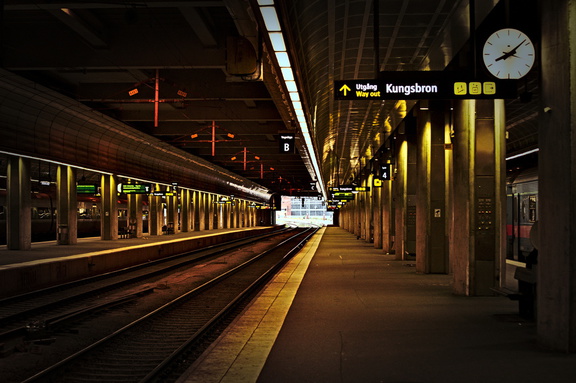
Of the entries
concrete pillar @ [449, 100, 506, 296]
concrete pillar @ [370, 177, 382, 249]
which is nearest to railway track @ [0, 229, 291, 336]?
concrete pillar @ [449, 100, 506, 296]

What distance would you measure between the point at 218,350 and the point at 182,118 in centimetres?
1971

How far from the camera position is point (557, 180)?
7211 mm

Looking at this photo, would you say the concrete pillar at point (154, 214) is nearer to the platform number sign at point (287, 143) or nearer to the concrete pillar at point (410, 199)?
the platform number sign at point (287, 143)

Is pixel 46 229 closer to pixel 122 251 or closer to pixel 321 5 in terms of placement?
pixel 122 251

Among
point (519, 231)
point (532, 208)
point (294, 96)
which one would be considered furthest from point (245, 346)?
point (519, 231)

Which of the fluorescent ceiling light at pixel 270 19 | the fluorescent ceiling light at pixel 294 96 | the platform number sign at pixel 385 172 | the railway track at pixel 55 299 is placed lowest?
the railway track at pixel 55 299

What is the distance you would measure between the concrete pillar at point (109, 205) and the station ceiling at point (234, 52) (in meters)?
7.00

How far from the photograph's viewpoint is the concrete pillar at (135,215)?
40406 millimetres

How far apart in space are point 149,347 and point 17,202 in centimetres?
1639

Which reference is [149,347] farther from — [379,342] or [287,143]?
[287,143]

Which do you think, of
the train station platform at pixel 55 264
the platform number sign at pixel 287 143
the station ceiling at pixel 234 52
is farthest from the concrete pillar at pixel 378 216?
the train station platform at pixel 55 264

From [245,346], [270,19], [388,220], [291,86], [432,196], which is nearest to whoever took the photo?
[245,346]

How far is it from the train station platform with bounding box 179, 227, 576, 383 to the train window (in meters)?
6.14

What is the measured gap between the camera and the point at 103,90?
22438 millimetres
